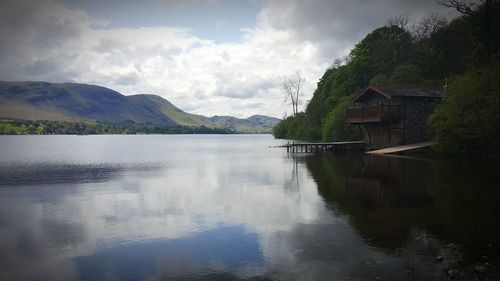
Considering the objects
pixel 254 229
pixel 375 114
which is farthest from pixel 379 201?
pixel 375 114

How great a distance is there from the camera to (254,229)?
1512 centimetres

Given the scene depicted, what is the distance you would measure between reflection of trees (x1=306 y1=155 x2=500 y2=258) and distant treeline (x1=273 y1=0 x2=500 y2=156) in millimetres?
5066

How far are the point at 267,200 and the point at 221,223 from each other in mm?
5269

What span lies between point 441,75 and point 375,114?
71.9 feet

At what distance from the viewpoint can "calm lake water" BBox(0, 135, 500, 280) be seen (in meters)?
10.8

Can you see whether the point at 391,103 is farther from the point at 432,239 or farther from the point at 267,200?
the point at 432,239

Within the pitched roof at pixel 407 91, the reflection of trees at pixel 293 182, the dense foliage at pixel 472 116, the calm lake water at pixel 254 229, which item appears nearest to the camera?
the calm lake water at pixel 254 229

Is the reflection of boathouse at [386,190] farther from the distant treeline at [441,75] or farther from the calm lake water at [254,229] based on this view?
the distant treeline at [441,75]

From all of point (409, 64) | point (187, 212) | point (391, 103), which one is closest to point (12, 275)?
point (187, 212)

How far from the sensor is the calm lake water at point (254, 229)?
1080 centimetres

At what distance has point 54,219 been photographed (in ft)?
56.1

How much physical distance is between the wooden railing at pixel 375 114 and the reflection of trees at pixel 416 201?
15329 millimetres

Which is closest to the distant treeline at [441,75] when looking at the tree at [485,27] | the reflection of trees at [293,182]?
the tree at [485,27]

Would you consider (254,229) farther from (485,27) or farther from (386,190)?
(485,27)
